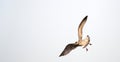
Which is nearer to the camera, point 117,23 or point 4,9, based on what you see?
point 117,23

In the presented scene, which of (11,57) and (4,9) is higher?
(4,9)

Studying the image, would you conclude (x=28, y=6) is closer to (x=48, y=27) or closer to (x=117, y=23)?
(x=48, y=27)

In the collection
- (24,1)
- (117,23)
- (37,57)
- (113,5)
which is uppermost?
(24,1)

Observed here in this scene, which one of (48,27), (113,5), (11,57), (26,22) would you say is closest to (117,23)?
(113,5)

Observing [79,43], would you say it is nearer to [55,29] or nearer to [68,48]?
[68,48]

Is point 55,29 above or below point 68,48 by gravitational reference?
above

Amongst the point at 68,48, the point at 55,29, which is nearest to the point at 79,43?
the point at 68,48

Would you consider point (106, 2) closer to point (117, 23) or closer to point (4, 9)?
point (117, 23)
